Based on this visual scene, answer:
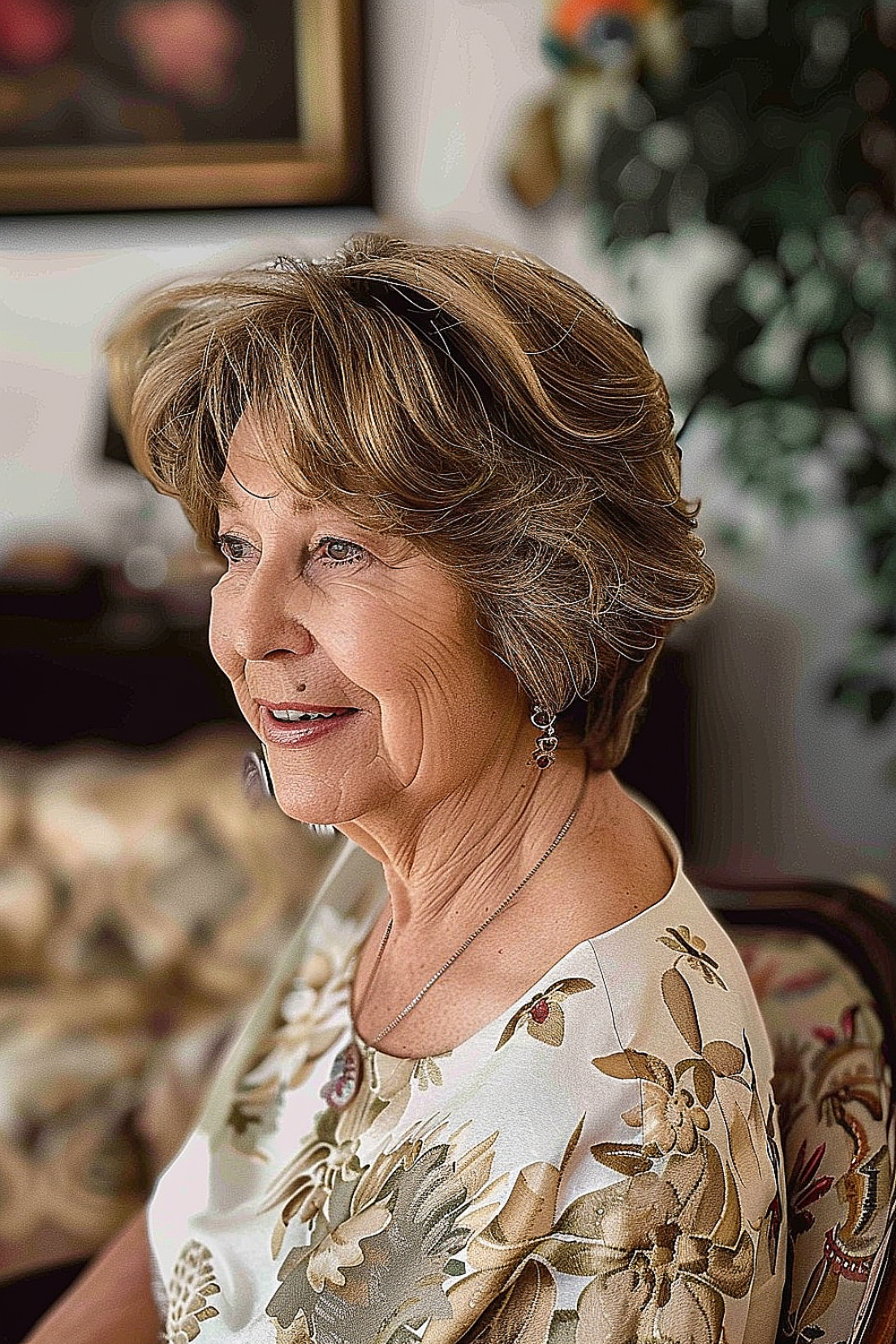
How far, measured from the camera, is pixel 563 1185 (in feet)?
2.29

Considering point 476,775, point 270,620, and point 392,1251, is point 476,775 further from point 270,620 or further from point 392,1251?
point 392,1251

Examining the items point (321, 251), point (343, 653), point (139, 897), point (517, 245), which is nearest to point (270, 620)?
point (343, 653)

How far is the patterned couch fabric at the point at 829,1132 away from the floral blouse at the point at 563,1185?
3 cm

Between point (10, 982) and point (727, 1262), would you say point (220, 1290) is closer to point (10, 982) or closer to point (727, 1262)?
point (727, 1262)

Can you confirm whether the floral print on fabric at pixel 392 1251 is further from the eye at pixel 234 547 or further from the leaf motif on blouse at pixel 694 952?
the eye at pixel 234 547

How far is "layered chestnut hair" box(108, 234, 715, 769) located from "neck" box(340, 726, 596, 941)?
0.23 ft

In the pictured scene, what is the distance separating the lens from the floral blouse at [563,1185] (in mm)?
686

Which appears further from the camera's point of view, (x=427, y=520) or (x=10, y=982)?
(x=10, y=982)

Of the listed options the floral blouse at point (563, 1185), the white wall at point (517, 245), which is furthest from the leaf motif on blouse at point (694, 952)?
the white wall at point (517, 245)

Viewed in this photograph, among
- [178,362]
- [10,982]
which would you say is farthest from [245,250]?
[178,362]

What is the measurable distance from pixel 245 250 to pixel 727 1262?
2486mm

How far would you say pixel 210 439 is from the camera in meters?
0.81

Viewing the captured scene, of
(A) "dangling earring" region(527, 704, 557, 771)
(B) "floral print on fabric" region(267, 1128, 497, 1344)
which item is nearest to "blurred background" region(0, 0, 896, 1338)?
(B) "floral print on fabric" region(267, 1128, 497, 1344)

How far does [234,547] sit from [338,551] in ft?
0.30
